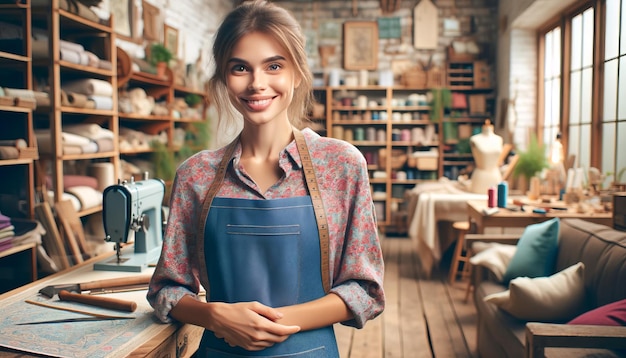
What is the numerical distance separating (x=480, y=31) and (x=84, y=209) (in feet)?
22.5

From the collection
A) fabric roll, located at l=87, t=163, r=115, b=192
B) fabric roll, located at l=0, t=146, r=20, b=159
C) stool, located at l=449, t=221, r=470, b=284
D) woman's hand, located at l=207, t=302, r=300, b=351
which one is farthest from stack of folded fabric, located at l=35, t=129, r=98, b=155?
stool, located at l=449, t=221, r=470, b=284

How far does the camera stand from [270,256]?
51.2 inches

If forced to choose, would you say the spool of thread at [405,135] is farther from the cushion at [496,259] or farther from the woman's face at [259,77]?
the woman's face at [259,77]

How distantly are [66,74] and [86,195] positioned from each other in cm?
87

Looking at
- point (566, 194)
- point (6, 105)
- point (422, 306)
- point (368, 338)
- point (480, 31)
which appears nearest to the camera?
point (6, 105)

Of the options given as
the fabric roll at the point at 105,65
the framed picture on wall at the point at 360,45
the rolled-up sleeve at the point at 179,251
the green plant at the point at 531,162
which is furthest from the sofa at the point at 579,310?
the framed picture on wall at the point at 360,45

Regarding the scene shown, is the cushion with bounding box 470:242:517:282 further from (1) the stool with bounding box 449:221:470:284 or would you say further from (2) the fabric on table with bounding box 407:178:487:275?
(2) the fabric on table with bounding box 407:178:487:275

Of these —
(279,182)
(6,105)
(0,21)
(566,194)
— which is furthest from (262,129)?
(566,194)

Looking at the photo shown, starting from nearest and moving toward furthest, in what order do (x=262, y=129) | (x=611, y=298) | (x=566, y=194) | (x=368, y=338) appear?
(x=262, y=129), (x=611, y=298), (x=368, y=338), (x=566, y=194)

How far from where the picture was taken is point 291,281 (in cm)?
130

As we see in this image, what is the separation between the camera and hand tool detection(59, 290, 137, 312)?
161 cm

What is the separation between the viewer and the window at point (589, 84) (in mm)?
4570

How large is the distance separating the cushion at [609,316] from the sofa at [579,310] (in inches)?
3.3

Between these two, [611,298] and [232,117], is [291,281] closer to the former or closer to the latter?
[232,117]
